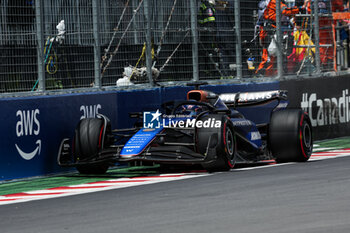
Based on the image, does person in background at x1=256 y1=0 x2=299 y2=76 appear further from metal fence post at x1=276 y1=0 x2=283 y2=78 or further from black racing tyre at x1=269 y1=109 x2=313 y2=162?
black racing tyre at x1=269 y1=109 x2=313 y2=162

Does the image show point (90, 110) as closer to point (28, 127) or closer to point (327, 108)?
point (28, 127)

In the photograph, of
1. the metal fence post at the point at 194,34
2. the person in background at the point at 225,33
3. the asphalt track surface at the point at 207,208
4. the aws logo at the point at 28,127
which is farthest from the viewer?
the person in background at the point at 225,33

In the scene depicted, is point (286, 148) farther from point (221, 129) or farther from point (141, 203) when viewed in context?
point (141, 203)

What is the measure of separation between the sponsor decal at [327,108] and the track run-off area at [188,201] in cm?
426

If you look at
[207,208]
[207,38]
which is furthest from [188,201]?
[207,38]

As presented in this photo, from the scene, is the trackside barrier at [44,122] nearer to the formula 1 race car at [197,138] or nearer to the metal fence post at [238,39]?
the formula 1 race car at [197,138]

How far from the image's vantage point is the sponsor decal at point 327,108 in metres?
16.8

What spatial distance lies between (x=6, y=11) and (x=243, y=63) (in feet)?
18.2

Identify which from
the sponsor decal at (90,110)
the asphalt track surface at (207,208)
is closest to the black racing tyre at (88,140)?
the sponsor decal at (90,110)

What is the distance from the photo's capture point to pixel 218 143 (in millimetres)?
11195

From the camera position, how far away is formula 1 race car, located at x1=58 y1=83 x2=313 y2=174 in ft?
36.9

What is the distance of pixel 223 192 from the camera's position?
9.14 metres

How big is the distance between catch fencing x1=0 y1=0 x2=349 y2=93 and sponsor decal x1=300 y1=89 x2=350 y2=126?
2.19 ft

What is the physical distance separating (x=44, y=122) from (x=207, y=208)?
4763 mm
